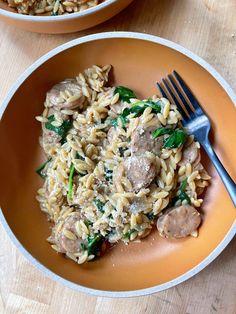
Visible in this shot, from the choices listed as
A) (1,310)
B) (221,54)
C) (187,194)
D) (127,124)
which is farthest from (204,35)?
(1,310)

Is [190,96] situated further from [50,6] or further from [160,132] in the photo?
[50,6]

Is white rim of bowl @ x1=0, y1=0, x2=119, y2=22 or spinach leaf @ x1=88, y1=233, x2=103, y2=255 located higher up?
white rim of bowl @ x1=0, y1=0, x2=119, y2=22

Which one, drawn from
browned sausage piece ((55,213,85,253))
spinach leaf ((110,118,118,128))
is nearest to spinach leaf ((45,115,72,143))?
spinach leaf ((110,118,118,128))

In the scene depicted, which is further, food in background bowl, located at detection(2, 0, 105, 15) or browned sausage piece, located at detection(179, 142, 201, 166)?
food in background bowl, located at detection(2, 0, 105, 15)

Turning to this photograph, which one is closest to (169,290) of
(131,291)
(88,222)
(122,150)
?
(131,291)

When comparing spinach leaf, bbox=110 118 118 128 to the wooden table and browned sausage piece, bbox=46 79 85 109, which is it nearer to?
browned sausage piece, bbox=46 79 85 109

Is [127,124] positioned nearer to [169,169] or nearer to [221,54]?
[169,169]

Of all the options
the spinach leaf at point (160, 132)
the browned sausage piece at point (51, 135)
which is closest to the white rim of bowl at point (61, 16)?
the browned sausage piece at point (51, 135)
